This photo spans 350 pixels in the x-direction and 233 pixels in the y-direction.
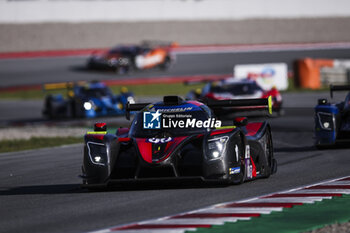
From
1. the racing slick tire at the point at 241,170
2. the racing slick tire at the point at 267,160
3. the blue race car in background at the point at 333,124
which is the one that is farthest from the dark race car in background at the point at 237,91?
the racing slick tire at the point at 241,170

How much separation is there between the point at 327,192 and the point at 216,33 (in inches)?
1598

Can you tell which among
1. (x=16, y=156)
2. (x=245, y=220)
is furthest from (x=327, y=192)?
(x=16, y=156)

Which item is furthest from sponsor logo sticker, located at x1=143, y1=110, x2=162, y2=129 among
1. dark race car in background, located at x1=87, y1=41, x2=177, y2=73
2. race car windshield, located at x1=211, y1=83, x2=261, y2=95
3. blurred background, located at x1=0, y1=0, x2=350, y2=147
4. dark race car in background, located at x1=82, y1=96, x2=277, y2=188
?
dark race car in background, located at x1=87, y1=41, x2=177, y2=73

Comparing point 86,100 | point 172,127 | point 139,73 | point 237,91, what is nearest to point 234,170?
point 172,127

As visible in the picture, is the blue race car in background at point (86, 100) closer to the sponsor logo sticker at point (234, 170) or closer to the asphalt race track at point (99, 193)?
the asphalt race track at point (99, 193)

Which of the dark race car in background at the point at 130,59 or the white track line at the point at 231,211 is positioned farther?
the dark race car in background at the point at 130,59

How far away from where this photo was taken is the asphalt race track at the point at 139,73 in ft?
134

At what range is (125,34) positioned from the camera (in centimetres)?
4956

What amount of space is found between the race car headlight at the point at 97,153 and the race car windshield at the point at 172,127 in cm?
68

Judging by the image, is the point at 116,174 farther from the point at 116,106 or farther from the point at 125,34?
the point at 125,34

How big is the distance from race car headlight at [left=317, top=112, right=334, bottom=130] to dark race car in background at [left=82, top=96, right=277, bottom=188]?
13.2 ft

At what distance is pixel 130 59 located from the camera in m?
42.7

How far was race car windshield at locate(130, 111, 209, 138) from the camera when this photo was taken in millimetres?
10953

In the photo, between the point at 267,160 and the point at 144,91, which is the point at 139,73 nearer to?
the point at 144,91
